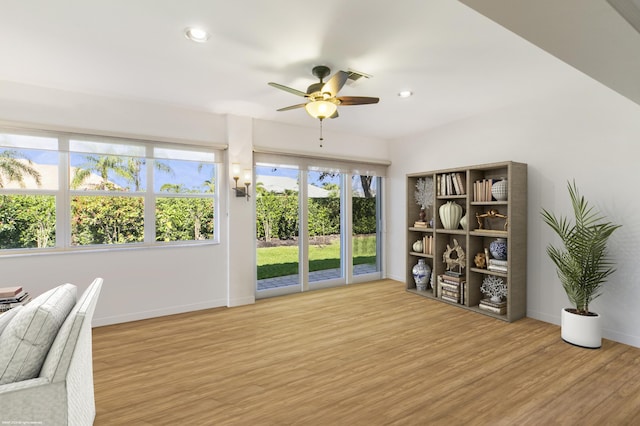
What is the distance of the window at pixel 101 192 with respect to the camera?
3.51 meters

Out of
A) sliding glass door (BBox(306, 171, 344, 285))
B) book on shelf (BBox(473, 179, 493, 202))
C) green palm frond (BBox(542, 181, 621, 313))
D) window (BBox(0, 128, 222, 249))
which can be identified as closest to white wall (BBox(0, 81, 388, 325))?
window (BBox(0, 128, 222, 249))

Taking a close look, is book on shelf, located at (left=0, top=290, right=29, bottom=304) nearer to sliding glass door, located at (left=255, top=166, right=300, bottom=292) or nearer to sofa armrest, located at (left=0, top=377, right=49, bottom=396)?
sofa armrest, located at (left=0, top=377, right=49, bottom=396)

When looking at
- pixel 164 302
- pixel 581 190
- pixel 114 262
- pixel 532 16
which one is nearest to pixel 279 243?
pixel 164 302

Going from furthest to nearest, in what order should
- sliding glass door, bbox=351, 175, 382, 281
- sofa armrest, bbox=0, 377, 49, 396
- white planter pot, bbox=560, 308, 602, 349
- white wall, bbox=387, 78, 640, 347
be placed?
sliding glass door, bbox=351, 175, 382, 281 < white wall, bbox=387, 78, 640, 347 < white planter pot, bbox=560, 308, 602, 349 < sofa armrest, bbox=0, 377, 49, 396

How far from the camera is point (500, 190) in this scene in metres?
3.93

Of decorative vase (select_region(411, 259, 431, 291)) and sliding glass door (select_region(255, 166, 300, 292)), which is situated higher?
sliding glass door (select_region(255, 166, 300, 292))

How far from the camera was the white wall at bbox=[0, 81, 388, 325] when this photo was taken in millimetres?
3480

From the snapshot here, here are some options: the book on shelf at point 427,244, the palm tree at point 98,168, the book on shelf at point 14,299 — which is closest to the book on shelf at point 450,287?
the book on shelf at point 427,244

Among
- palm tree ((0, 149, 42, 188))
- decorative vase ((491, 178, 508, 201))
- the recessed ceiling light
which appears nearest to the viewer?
the recessed ceiling light

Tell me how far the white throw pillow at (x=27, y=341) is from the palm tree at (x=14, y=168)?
2.76 meters

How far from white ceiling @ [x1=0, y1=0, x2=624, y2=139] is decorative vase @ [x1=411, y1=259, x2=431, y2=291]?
7.83ft

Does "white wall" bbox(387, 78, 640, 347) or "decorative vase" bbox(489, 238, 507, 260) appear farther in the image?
"decorative vase" bbox(489, 238, 507, 260)

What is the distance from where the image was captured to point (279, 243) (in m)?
5.19

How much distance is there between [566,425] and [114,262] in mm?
4331
